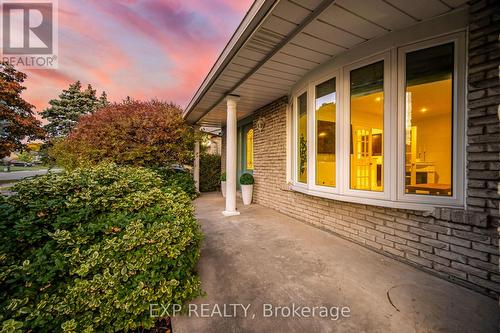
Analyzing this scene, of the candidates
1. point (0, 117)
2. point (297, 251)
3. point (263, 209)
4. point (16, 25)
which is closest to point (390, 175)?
point (297, 251)

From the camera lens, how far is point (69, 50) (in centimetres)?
679

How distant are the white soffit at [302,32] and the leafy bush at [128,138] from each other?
186 centimetres

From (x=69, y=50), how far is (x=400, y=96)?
9674mm

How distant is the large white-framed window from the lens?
7.09 ft

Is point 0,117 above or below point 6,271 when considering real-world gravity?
above

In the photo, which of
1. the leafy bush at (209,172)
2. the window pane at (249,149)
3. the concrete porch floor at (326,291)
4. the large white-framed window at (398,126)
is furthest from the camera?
the leafy bush at (209,172)

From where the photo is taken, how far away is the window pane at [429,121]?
2213 mm

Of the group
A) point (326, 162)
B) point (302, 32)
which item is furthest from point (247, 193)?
point (302, 32)

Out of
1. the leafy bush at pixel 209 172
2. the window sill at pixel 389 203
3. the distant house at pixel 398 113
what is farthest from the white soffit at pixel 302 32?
the leafy bush at pixel 209 172

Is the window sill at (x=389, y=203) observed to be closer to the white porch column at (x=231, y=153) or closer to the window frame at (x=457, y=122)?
the window frame at (x=457, y=122)

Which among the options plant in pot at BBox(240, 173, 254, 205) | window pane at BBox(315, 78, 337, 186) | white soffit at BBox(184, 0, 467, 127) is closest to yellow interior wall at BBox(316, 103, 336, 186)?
window pane at BBox(315, 78, 337, 186)

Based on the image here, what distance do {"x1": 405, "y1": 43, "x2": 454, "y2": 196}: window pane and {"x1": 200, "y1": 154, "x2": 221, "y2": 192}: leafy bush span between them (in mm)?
7353

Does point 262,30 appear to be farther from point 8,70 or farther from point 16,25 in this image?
point 8,70

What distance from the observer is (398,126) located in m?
2.47
